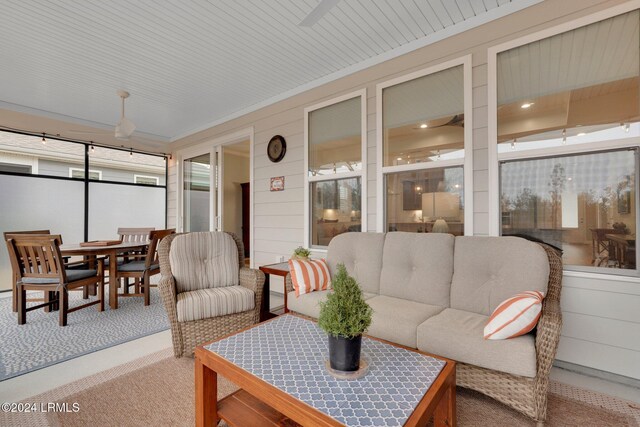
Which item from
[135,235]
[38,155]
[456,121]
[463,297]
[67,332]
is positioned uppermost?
[38,155]

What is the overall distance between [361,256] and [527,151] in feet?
5.34

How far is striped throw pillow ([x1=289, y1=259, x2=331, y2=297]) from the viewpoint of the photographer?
2564 millimetres

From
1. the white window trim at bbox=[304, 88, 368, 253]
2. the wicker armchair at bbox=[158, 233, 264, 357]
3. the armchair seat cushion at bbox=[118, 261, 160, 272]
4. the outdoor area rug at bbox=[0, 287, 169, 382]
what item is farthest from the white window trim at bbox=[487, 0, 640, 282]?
the armchair seat cushion at bbox=[118, 261, 160, 272]

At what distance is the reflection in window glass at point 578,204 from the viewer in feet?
6.85

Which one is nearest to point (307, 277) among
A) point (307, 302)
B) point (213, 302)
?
point (307, 302)

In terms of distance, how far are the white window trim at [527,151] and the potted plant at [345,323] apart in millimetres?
1800

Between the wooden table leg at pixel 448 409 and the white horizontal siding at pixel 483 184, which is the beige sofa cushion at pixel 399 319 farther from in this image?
the white horizontal siding at pixel 483 184

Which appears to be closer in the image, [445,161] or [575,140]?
[575,140]

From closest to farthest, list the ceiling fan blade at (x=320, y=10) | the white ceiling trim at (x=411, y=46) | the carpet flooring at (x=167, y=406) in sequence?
the carpet flooring at (x=167, y=406) → the ceiling fan blade at (x=320, y=10) → the white ceiling trim at (x=411, y=46)

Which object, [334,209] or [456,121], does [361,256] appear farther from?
[456,121]

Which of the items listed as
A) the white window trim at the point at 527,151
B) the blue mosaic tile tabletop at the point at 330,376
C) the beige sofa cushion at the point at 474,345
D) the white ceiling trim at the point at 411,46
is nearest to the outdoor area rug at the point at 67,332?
the blue mosaic tile tabletop at the point at 330,376

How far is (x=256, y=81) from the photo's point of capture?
390 cm

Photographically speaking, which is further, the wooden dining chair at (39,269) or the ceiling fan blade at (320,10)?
the wooden dining chair at (39,269)

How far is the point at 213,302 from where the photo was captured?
8.05 ft
